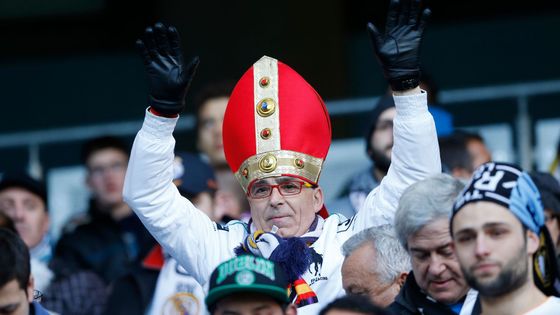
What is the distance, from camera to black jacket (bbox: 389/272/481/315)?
5715mm

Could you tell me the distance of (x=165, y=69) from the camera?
612 cm

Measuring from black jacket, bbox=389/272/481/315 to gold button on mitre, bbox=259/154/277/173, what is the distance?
32.9 inches

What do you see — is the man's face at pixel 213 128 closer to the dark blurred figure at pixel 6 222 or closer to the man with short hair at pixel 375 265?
the dark blurred figure at pixel 6 222

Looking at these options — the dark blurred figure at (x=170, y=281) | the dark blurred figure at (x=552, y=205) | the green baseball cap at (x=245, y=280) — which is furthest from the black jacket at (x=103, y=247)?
the green baseball cap at (x=245, y=280)

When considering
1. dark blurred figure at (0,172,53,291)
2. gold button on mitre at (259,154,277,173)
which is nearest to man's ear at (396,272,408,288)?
gold button on mitre at (259,154,277,173)

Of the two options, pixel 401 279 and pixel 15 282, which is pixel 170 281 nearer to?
pixel 15 282

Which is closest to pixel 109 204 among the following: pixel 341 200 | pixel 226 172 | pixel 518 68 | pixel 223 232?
pixel 226 172

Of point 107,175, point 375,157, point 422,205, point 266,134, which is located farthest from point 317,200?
point 107,175

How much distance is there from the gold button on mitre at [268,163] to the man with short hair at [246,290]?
1.00 metres

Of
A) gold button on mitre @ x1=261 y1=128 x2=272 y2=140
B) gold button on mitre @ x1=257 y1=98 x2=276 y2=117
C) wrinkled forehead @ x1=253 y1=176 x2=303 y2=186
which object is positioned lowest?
wrinkled forehead @ x1=253 y1=176 x2=303 y2=186

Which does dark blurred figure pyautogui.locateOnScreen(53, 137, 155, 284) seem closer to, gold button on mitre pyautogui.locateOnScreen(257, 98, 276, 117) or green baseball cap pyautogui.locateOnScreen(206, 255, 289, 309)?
gold button on mitre pyautogui.locateOnScreen(257, 98, 276, 117)

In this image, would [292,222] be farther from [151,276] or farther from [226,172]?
[226,172]

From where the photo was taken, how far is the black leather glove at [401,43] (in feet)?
19.6

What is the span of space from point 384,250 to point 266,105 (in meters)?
0.88
